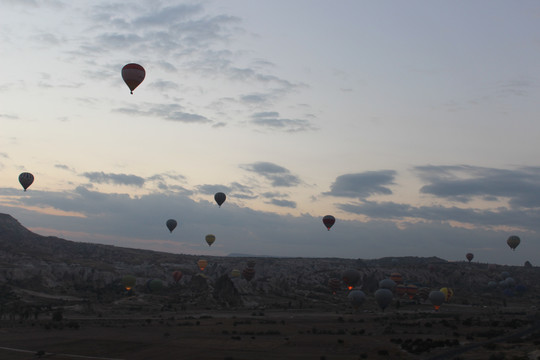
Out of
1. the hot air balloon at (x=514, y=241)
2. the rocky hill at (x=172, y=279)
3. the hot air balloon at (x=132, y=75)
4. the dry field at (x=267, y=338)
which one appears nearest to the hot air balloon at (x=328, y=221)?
the rocky hill at (x=172, y=279)

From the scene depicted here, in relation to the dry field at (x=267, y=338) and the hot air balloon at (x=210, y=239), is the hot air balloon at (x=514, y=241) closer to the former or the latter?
the dry field at (x=267, y=338)

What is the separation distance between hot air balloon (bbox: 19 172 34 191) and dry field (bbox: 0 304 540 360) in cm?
2471

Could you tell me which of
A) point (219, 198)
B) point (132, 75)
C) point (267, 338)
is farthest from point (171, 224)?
point (267, 338)

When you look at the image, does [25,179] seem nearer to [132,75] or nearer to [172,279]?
[132,75]

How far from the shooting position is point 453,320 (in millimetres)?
71062

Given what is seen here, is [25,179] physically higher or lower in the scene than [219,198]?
higher

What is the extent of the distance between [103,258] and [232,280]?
43.8 m

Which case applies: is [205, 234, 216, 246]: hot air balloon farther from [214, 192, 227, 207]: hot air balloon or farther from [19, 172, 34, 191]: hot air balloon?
[19, 172, 34, 191]: hot air balloon

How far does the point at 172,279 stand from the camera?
118938 millimetres

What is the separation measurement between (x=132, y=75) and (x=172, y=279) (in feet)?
226

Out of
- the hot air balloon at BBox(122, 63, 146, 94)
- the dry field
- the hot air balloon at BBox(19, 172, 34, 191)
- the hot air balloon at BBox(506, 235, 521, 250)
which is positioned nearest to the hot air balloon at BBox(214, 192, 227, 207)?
the dry field

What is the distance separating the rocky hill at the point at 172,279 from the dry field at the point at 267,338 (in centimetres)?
2377

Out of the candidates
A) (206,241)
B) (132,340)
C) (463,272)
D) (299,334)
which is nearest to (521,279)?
(463,272)

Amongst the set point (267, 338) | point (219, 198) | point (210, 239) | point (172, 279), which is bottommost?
point (267, 338)
